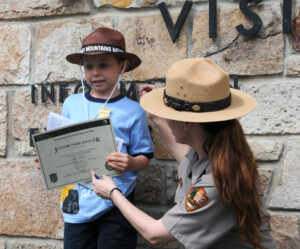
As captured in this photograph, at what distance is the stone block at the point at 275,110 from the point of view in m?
2.10

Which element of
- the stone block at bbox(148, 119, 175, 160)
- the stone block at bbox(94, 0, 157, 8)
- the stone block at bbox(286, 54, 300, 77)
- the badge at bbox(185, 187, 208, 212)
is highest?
the stone block at bbox(94, 0, 157, 8)

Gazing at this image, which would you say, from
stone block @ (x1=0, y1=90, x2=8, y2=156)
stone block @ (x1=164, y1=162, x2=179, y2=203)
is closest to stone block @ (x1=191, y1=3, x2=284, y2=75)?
stone block @ (x1=164, y1=162, x2=179, y2=203)

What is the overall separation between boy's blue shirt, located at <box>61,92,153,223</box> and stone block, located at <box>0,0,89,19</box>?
2.14 feet

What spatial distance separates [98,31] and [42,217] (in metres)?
1.22

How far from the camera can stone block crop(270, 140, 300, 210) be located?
211cm

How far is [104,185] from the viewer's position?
172 centimetres

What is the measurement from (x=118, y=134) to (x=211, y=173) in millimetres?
659

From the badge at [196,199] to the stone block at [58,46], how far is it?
1.25 m

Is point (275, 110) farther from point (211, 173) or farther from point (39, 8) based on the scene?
point (39, 8)

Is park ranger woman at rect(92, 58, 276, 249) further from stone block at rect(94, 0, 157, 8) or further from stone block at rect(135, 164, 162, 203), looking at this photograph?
stone block at rect(94, 0, 157, 8)

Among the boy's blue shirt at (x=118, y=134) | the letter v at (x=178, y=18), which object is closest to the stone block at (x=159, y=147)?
the boy's blue shirt at (x=118, y=134)

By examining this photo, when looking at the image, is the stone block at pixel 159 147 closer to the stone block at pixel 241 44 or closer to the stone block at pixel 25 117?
the stone block at pixel 241 44

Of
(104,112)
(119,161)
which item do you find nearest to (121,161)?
(119,161)

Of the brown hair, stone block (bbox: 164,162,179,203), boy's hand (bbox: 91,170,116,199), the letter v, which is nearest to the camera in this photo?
the brown hair
